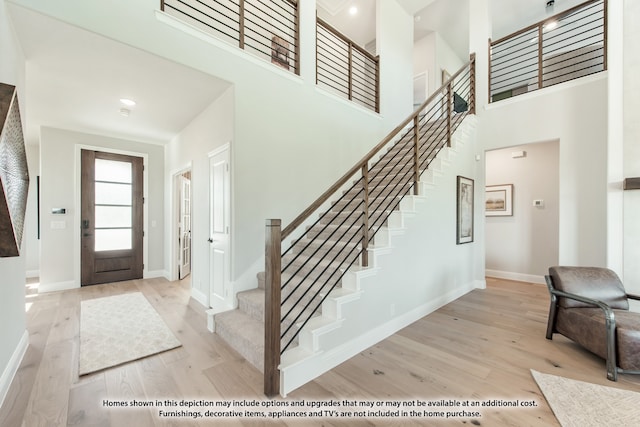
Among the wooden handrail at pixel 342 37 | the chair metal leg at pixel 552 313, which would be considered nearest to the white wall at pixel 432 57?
the wooden handrail at pixel 342 37

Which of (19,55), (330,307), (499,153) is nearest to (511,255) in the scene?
(499,153)

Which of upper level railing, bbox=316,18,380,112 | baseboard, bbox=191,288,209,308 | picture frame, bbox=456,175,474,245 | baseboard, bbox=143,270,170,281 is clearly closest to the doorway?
baseboard, bbox=143,270,170,281

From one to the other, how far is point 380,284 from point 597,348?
6.03 feet

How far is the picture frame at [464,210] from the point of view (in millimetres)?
4039

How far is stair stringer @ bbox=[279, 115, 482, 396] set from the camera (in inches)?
84.2

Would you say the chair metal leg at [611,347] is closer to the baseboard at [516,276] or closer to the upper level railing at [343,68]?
the baseboard at [516,276]

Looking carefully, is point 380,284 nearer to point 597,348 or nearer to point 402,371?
point 402,371

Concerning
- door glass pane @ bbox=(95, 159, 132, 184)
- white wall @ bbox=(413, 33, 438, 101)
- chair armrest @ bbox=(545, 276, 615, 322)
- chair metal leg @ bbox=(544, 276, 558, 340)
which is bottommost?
chair metal leg @ bbox=(544, 276, 558, 340)

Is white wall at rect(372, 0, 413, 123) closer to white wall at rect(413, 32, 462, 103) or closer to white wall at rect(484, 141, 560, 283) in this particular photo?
white wall at rect(413, 32, 462, 103)

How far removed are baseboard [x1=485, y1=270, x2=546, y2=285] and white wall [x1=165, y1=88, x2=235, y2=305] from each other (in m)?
5.38

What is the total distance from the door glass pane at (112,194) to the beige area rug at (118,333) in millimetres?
1954

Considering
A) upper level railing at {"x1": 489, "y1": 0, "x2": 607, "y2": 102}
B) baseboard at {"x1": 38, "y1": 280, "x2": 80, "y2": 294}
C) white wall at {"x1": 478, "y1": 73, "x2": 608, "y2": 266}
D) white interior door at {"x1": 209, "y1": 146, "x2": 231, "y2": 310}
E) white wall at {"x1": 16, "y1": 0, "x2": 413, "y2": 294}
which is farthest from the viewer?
baseboard at {"x1": 38, "y1": 280, "x2": 80, "y2": 294}

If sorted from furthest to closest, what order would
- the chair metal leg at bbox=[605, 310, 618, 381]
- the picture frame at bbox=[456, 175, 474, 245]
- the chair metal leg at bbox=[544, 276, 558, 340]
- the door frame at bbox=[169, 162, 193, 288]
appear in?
the door frame at bbox=[169, 162, 193, 288] < the picture frame at bbox=[456, 175, 474, 245] < the chair metal leg at bbox=[544, 276, 558, 340] < the chair metal leg at bbox=[605, 310, 618, 381]

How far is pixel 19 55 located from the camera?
2.33 m
